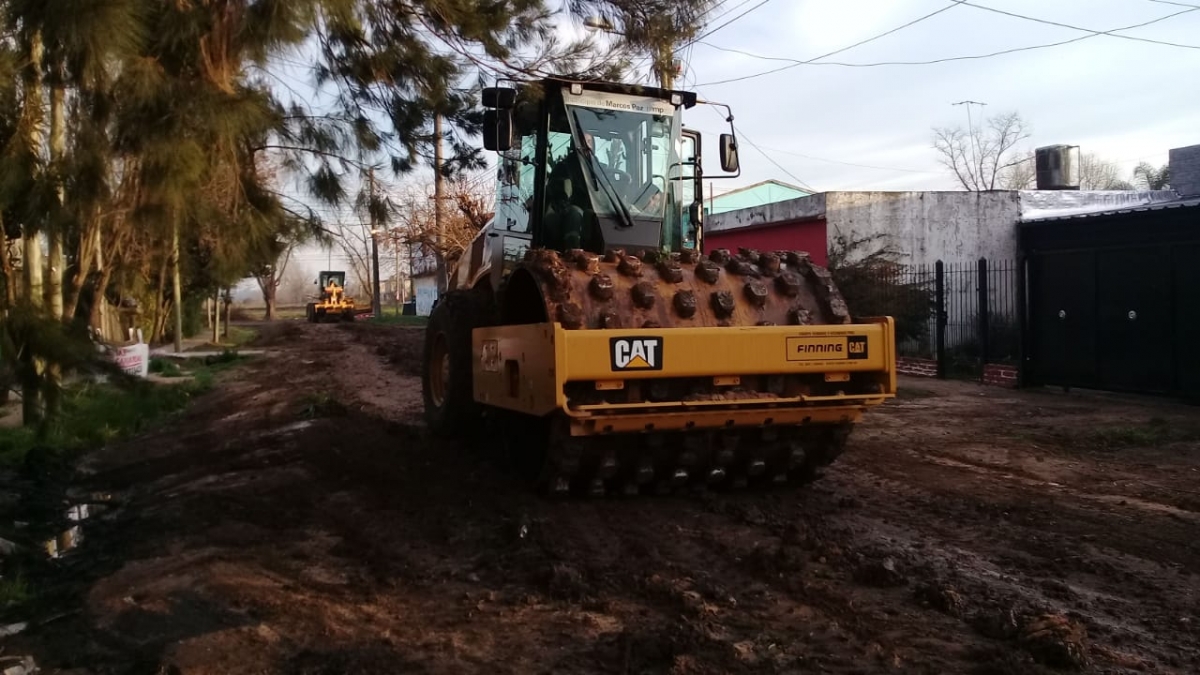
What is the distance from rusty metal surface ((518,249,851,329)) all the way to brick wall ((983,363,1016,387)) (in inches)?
387

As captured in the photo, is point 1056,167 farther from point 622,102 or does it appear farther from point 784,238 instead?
point 622,102

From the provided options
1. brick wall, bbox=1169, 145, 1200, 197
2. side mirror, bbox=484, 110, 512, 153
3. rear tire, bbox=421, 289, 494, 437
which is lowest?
rear tire, bbox=421, 289, 494, 437

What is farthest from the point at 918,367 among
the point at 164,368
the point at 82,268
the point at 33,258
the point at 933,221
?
the point at 33,258

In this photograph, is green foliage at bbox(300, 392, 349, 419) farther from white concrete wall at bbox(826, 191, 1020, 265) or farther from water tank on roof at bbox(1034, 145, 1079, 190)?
water tank on roof at bbox(1034, 145, 1079, 190)

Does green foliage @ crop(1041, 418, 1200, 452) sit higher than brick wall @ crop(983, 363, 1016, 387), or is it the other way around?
brick wall @ crop(983, 363, 1016, 387)

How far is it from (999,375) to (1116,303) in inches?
98.2

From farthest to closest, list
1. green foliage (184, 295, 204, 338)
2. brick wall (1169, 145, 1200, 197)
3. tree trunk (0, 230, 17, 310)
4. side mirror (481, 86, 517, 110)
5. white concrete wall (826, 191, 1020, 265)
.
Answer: green foliage (184, 295, 204, 338) → brick wall (1169, 145, 1200, 197) → white concrete wall (826, 191, 1020, 265) → side mirror (481, 86, 517, 110) → tree trunk (0, 230, 17, 310)

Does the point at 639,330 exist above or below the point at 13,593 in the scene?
above

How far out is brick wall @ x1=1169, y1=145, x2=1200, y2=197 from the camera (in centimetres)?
2386

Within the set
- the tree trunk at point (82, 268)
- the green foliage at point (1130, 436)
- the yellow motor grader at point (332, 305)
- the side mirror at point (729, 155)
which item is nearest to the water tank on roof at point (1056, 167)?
the green foliage at point (1130, 436)

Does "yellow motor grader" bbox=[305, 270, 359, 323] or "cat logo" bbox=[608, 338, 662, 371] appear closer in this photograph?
"cat logo" bbox=[608, 338, 662, 371]

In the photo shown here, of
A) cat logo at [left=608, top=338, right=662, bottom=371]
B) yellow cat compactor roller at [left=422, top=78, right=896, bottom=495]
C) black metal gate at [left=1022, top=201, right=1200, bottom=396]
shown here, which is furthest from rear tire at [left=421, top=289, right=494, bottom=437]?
black metal gate at [left=1022, top=201, right=1200, bottom=396]

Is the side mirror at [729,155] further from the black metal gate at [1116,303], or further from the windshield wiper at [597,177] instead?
the black metal gate at [1116,303]

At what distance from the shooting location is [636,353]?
607 centimetres
